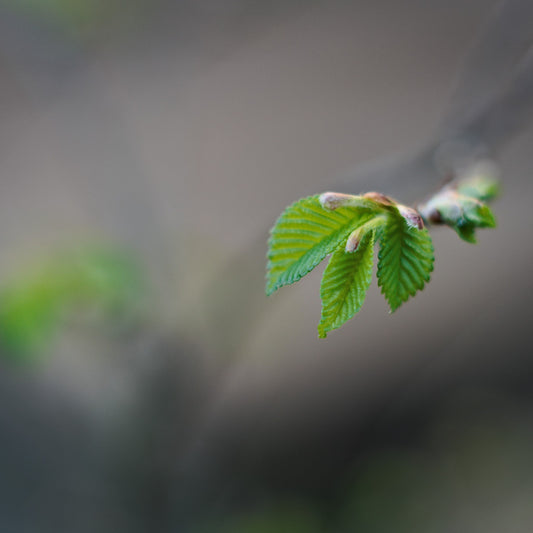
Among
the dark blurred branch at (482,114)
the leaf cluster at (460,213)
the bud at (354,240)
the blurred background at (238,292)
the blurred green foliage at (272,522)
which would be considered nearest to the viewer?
the bud at (354,240)

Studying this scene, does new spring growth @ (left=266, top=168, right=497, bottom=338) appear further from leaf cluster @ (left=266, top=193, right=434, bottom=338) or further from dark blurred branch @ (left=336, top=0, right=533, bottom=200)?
dark blurred branch @ (left=336, top=0, right=533, bottom=200)

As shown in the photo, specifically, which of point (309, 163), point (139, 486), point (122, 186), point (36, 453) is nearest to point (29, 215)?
point (122, 186)

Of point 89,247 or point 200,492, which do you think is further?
point 200,492

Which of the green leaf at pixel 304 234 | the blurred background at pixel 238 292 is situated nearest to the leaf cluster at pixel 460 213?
the green leaf at pixel 304 234

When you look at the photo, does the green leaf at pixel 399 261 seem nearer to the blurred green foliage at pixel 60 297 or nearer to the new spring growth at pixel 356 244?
the new spring growth at pixel 356 244

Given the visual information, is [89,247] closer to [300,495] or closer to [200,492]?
[200,492]

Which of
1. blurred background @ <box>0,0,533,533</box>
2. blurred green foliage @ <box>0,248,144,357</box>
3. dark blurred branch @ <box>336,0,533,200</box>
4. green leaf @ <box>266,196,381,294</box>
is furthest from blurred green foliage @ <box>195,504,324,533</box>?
green leaf @ <box>266,196,381,294</box>

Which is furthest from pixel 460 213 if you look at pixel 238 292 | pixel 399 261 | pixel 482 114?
pixel 238 292
